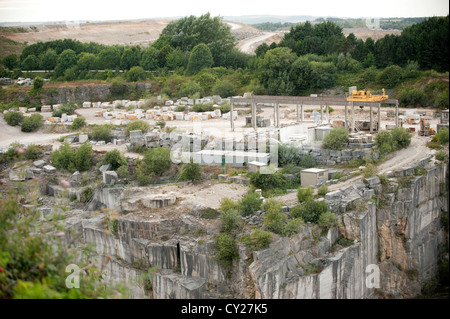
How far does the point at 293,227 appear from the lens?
12.7 metres

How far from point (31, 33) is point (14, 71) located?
2.49m

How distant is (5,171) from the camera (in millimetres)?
20031

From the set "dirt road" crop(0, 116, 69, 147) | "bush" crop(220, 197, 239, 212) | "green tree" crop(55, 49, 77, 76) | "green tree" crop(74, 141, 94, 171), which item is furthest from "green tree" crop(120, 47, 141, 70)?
"bush" crop(220, 197, 239, 212)

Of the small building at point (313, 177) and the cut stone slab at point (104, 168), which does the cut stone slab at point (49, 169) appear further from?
the small building at point (313, 177)

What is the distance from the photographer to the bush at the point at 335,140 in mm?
17625

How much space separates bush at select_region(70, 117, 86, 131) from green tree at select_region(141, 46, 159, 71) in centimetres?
1011

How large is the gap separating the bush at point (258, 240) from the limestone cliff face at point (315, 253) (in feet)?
0.38

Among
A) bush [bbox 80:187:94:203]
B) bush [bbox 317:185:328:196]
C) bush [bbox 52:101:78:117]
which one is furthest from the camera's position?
bush [bbox 52:101:78:117]

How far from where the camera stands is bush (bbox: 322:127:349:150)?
17625mm

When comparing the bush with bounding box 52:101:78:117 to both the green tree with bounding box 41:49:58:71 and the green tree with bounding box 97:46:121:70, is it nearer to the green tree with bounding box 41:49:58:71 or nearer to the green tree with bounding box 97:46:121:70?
the green tree with bounding box 97:46:121:70

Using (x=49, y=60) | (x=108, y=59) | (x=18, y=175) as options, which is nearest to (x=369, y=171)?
(x=18, y=175)

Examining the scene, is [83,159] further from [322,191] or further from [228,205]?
[322,191]

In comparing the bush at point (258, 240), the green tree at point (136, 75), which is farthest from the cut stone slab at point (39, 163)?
the green tree at point (136, 75)

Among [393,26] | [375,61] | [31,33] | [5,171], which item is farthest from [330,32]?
[5,171]
